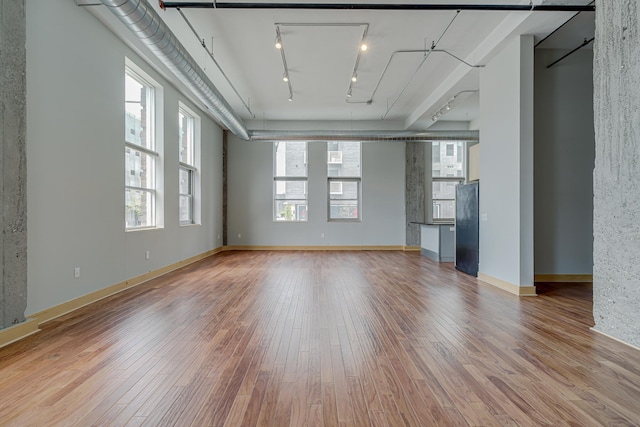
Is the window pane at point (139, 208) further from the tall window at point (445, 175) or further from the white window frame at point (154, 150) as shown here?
the tall window at point (445, 175)

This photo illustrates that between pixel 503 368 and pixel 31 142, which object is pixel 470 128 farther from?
pixel 31 142

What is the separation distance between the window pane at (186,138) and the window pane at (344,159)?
12.3 ft

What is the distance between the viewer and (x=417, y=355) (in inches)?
94.0

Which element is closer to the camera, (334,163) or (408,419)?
(408,419)

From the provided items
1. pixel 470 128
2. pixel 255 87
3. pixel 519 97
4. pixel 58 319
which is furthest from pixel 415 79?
pixel 58 319

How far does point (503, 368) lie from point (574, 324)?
1.49 meters

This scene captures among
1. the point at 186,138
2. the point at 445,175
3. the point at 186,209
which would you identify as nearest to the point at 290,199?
the point at 186,209

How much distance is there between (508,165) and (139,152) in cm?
556

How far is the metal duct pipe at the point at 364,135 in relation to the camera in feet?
26.0

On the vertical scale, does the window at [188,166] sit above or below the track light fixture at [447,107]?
below

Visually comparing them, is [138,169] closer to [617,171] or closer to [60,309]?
[60,309]

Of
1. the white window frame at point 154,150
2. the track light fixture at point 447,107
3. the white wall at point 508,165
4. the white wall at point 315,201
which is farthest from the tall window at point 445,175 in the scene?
the white window frame at point 154,150

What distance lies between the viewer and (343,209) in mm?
9336

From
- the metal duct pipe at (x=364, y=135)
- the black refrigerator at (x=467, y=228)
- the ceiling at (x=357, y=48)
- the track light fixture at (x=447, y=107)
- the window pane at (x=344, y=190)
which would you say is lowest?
the black refrigerator at (x=467, y=228)
